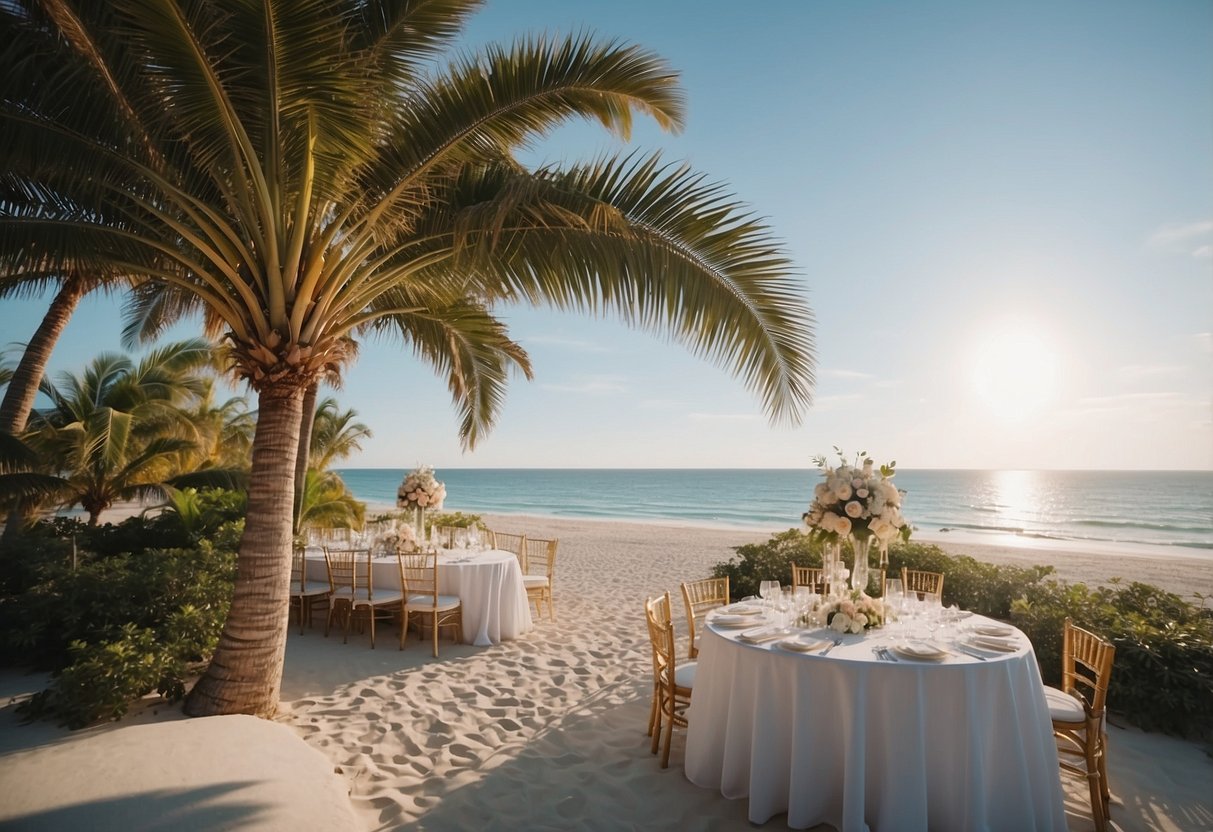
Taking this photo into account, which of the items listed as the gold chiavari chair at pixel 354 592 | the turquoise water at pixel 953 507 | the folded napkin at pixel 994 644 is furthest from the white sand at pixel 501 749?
the turquoise water at pixel 953 507

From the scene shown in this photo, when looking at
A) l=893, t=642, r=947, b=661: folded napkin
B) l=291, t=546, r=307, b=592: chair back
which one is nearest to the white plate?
l=893, t=642, r=947, b=661: folded napkin

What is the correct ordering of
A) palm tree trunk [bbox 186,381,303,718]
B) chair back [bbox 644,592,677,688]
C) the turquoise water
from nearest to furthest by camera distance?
chair back [bbox 644,592,677,688] → palm tree trunk [bbox 186,381,303,718] → the turquoise water

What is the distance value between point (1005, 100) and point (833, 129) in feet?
6.65

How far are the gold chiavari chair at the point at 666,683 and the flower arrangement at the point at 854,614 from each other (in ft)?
3.54

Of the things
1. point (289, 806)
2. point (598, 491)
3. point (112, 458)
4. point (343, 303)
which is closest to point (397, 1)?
point (343, 303)

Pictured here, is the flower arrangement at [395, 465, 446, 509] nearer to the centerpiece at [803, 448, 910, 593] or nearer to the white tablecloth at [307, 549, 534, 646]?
the white tablecloth at [307, 549, 534, 646]

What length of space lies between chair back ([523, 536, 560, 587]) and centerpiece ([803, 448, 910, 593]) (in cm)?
457

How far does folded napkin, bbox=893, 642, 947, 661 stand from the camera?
3289 mm

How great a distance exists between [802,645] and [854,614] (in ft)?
2.10

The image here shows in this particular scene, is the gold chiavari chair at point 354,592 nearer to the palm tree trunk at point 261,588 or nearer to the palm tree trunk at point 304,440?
the palm tree trunk at point 261,588

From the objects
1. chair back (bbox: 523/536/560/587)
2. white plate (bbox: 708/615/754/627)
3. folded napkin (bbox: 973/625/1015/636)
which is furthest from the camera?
chair back (bbox: 523/536/560/587)

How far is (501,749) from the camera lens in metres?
4.33

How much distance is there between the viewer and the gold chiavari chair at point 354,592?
723cm

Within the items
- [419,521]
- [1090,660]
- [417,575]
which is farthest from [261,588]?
[1090,660]
